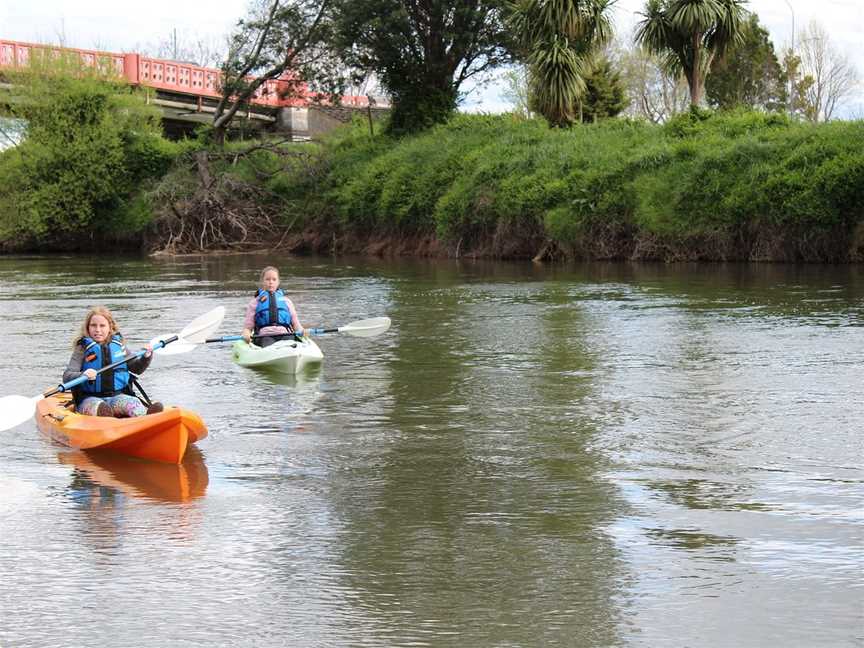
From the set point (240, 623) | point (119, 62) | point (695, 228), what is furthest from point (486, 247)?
point (240, 623)

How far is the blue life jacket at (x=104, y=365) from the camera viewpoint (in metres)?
9.17

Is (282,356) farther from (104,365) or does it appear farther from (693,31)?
(693,31)

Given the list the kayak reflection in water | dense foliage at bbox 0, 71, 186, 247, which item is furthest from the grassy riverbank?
the kayak reflection in water

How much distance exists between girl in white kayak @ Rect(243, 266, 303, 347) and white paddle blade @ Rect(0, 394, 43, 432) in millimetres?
4404

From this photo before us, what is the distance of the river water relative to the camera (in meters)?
5.13

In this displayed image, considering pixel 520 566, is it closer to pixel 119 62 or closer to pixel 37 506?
pixel 37 506

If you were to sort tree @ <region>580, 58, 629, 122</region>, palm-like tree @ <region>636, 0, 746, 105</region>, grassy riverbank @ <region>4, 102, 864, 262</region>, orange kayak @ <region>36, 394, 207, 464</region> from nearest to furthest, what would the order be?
orange kayak @ <region>36, 394, 207, 464</region>
grassy riverbank @ <region>4, 102, 864, 262</region>
palm-like tree @ <region>636, 0, 746, 105</region>
tree @ <region>580, 58, 629, 122</region>

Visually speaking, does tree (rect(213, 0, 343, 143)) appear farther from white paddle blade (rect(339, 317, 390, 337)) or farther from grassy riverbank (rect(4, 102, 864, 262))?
white paddle blade (rect(339, 317, 390, 337))

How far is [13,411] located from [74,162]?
34334 millimetres

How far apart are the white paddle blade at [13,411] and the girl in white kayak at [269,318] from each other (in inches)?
173

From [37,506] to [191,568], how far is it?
1.69m

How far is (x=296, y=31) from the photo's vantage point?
42281mm

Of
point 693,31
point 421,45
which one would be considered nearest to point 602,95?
point 421,45

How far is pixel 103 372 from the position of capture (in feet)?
30.0
